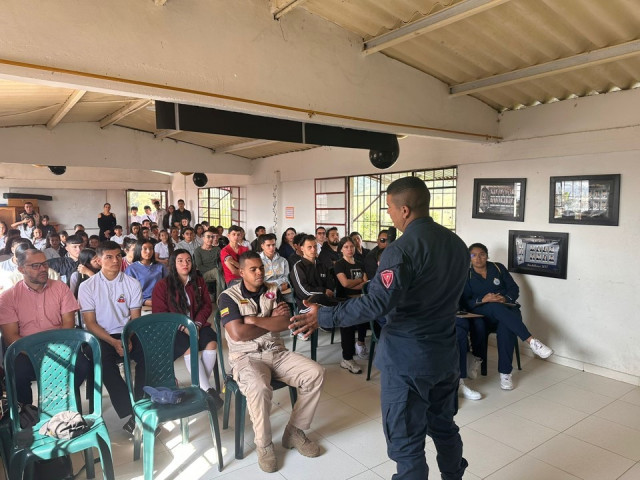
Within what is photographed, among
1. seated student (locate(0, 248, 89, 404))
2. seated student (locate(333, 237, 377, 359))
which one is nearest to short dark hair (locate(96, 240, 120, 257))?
seated student (locate(0, 248, 89, 404))

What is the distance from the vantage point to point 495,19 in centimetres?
305

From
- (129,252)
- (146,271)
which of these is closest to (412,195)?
(146,271)

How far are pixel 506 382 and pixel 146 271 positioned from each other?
3.70 m

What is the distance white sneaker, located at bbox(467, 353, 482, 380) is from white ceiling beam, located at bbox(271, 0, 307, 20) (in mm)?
3405

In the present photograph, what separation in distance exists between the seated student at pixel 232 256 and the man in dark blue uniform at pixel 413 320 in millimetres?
2891

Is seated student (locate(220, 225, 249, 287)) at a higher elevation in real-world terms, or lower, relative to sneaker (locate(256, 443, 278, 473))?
higher

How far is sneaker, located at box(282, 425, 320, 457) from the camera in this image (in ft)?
9.08

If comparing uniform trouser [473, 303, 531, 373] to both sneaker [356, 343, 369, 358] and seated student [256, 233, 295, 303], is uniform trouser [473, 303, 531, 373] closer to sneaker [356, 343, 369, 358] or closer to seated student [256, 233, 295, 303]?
sneaker [356, 343, 369, 358]

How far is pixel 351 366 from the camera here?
4223mm

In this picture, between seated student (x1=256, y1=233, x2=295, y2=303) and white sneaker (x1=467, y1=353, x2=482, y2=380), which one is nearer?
white sneaker (x1=467, y1=353, x2=482, y2=380)

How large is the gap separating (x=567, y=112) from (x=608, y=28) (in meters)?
1.40

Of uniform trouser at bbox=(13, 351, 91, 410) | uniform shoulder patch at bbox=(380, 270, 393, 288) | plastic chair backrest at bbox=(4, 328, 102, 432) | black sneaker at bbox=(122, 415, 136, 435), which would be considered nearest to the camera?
uniform shoulder patch at bbox=(380, 270, 393, 288)

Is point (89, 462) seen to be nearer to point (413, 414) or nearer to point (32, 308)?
point (32, 308)

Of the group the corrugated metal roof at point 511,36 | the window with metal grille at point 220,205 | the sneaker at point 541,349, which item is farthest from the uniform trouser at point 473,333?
the window with metal grille at point 220,205
